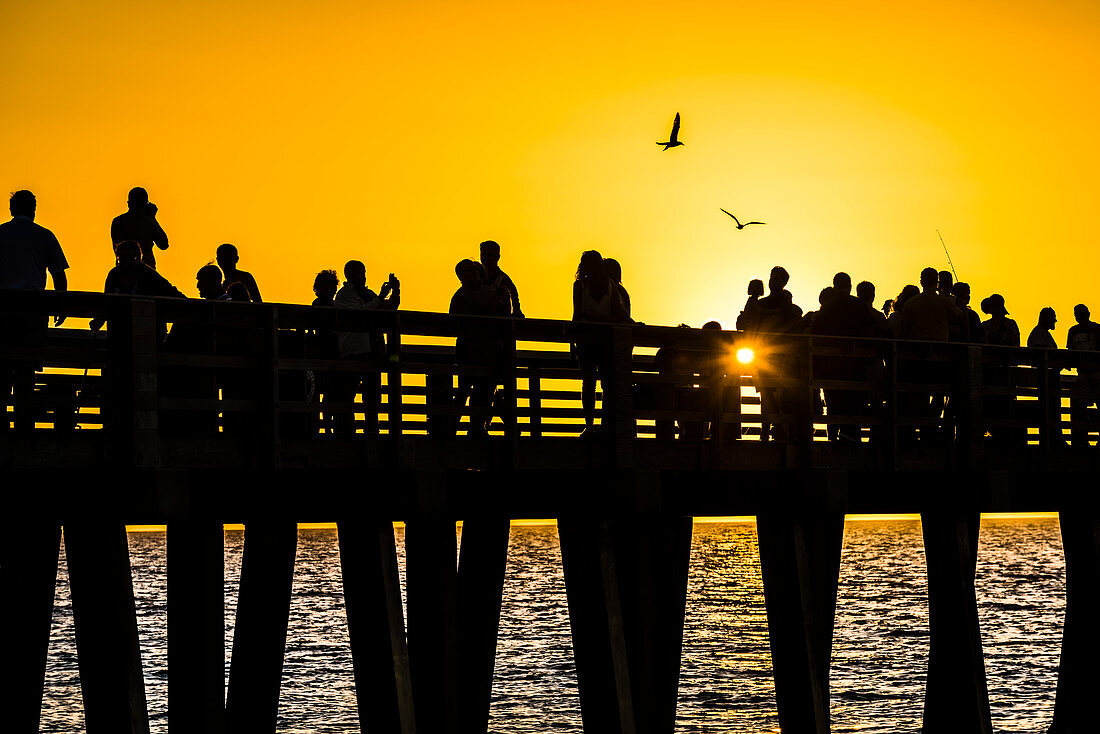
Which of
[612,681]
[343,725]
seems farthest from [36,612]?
[343,725]

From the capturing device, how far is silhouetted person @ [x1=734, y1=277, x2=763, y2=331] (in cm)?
1728

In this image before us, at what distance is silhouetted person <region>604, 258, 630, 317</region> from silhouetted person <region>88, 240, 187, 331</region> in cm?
438

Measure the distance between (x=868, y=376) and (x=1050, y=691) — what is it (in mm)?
27781

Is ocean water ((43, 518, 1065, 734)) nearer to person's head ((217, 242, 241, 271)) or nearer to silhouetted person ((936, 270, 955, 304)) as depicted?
silhouetted person ((936, 270, 955, 304))

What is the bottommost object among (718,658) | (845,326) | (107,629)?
(718,658)

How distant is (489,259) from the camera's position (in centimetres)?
1625

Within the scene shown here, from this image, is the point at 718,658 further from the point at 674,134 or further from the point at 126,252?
the point at 126,252

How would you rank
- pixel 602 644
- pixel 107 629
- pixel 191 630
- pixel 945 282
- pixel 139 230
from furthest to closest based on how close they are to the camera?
pixel 945 282, pixel 139 230, pixel 602 644, pixel 191 630, pixel 107 629

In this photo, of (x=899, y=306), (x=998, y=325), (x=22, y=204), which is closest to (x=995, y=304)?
(x=998, y=325)

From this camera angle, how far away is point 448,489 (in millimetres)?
13383

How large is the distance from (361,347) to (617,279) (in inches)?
103

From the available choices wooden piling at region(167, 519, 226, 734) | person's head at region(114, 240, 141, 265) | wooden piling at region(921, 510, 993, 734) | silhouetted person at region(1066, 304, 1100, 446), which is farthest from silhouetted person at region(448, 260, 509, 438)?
silhouetted person at region(1066, 304, 1100, 446)

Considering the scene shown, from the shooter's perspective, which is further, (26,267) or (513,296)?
(513,296)

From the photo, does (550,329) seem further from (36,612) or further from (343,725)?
(343,725)
